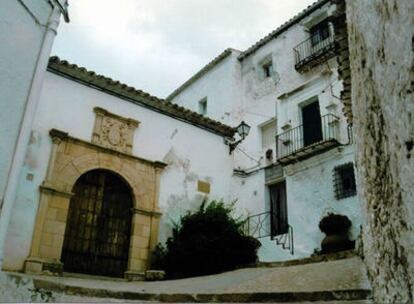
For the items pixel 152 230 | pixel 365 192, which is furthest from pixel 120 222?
pixel 365 192

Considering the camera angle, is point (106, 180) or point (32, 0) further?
point (106, 180)

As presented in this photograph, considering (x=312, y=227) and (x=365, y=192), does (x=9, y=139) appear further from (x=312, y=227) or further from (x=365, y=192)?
(x=312, y=227)

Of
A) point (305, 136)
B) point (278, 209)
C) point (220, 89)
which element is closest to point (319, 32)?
point (305, 136)

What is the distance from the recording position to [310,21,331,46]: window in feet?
44.5

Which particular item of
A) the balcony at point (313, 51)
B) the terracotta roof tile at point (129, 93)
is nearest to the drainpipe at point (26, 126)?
the terracotta roof tile at point (129, 93)

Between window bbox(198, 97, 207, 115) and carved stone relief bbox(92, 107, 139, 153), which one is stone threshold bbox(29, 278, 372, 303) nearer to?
carved stone relief bbox(92, 107, 139, 153)

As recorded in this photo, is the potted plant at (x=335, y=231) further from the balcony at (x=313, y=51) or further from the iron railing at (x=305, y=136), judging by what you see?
the balcony at (x=313, y=51)

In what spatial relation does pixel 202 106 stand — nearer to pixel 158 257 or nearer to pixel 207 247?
pixel 158 257

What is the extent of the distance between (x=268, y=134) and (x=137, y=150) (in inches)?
243

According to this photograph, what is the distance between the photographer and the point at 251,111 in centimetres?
1551

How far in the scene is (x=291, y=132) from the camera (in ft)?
43.0

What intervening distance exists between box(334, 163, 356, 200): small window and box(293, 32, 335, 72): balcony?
141 inches

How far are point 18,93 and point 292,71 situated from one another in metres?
11.0

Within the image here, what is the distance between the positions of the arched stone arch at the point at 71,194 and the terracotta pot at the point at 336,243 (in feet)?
13.3
